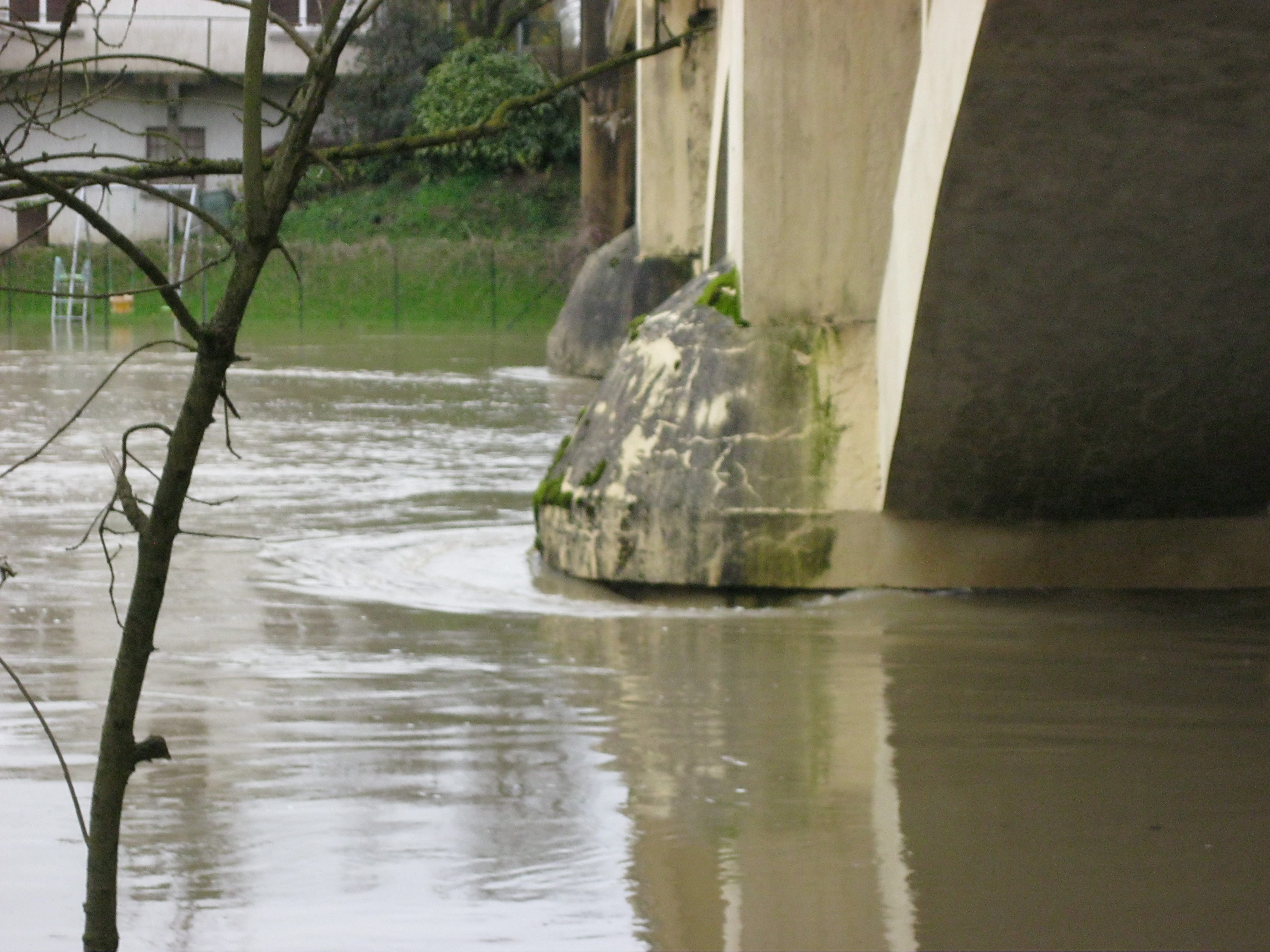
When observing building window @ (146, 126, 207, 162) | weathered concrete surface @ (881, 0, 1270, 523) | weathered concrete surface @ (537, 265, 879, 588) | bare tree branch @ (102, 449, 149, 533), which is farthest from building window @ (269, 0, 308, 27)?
bare tree branch @ (102, 449, 149, 533)

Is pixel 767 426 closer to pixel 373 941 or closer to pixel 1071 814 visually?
pixel 1071 814

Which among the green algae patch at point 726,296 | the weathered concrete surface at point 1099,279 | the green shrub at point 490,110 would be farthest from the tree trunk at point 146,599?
the green shrub at point 490,110

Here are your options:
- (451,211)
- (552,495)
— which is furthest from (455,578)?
(451,211)

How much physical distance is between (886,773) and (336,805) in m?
1.53

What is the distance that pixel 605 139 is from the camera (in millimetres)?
26719

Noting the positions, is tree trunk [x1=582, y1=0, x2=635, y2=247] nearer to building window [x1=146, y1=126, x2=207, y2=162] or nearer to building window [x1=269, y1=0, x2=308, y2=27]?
building window [x1=269, y1=0, x2=308, y2=27]

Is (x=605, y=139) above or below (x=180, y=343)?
above

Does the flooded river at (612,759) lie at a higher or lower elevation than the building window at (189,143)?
lower

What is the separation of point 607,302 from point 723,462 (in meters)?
13.0

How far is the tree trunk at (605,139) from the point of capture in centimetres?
2561

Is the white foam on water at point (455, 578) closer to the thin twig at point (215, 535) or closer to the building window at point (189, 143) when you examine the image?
the thin twig at point (215, 535)

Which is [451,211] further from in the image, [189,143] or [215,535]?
[215,535]

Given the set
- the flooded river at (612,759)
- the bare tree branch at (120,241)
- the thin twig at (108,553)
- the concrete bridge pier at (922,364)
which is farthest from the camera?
the concrete bridge pier at (922,364)

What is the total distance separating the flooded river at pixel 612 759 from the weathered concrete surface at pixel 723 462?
0.20 meters
